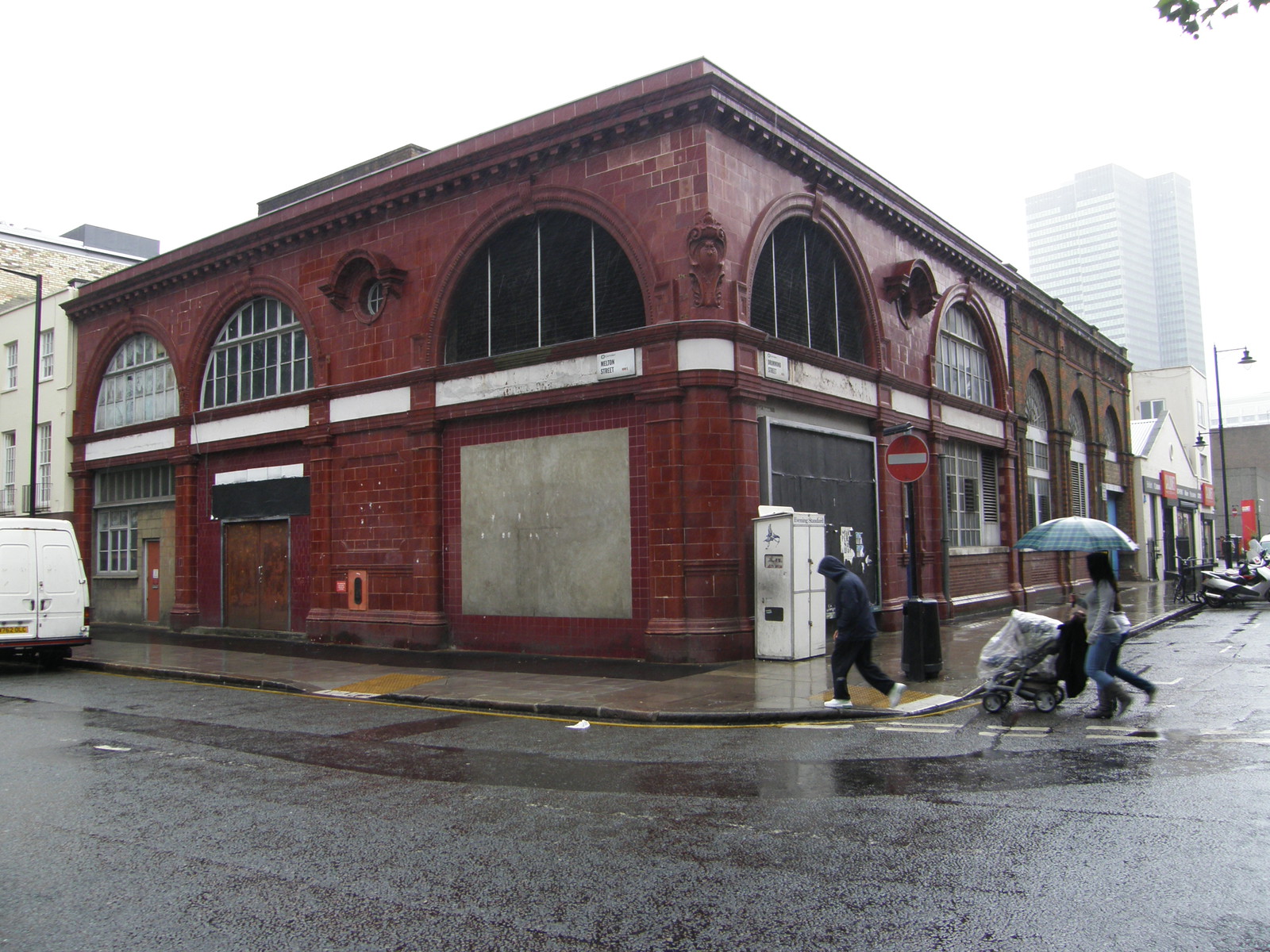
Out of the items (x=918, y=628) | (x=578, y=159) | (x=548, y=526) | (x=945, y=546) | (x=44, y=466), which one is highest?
(x=578, y=159)

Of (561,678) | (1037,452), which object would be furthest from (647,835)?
(1037,452)

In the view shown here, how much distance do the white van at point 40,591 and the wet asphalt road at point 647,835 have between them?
714 cm

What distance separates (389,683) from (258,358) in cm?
1151

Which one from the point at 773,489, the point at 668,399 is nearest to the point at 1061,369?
the point at 773,489

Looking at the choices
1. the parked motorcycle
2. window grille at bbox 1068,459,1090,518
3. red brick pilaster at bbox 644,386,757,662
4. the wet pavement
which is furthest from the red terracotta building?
window grille at bbox 1068,459,1090,518

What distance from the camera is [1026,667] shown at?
32.6 ft

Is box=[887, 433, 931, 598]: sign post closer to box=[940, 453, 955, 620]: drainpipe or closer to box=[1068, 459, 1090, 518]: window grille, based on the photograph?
box=[940, 453, 955, 620]: drainpipe

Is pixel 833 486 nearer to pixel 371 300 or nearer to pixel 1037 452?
pixel 371 300

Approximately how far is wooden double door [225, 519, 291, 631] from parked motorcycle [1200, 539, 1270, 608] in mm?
23001

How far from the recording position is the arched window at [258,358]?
21094 mm

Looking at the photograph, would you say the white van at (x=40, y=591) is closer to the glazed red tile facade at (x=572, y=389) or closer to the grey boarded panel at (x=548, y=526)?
the glazed red tile facade at (x=572, y=389)

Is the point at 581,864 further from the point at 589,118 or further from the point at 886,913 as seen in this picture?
the point at 589,118

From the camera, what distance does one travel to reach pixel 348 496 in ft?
63.8

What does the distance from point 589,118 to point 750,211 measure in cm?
306
